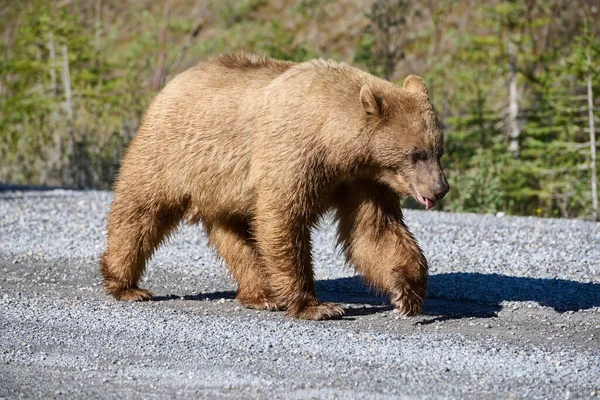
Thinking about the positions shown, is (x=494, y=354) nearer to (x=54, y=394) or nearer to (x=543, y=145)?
(x=54, y=394)

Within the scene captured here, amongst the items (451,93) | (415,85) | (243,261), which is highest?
(415,85)

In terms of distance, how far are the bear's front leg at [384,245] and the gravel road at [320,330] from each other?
0.21 metres

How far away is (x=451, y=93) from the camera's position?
15.4 metres

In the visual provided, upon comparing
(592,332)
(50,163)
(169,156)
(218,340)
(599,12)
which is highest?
(599,12)

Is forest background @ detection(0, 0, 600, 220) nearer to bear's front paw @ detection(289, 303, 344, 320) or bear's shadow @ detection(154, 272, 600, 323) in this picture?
bear's shadow @ detection(154, 272, 600, 323)

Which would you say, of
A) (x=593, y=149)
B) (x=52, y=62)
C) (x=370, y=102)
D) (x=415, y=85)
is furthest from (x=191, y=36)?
(x=370, y=102)

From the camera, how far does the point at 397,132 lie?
571 centimetres

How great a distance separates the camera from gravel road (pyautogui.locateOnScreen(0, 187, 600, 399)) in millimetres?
4543

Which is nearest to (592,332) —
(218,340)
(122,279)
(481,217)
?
(218,340)

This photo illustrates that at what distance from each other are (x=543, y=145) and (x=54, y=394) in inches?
357

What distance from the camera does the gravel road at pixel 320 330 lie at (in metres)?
4.54

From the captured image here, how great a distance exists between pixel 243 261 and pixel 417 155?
5.52 ft

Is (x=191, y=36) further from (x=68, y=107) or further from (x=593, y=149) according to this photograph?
(x=593, y=149)

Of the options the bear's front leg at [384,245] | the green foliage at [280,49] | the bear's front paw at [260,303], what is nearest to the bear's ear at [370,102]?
the bear's front leg at [384,245]
